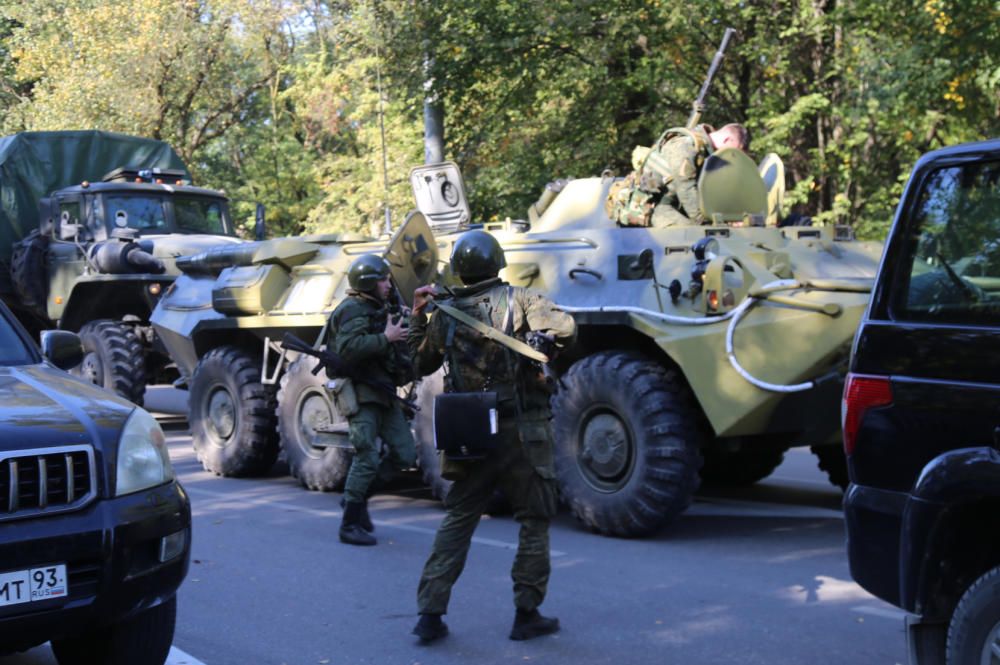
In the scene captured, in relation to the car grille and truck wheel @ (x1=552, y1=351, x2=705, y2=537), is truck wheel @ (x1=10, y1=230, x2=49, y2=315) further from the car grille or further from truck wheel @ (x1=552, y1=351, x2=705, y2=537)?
the car grille

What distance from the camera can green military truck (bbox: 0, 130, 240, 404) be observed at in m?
14.0

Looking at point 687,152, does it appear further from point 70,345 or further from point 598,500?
point 70,345

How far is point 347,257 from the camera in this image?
1034 cm

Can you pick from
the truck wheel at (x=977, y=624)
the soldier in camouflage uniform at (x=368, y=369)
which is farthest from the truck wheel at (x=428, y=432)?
the truck wheel at (x=977, y=624)

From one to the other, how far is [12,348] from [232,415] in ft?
17.8

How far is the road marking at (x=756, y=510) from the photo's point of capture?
8664 millimetres

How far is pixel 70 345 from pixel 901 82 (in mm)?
10491

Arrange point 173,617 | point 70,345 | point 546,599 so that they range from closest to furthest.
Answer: point 173,617 < point 70,345 < point 546,599

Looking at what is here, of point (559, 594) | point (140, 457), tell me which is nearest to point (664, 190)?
point (559, 594)

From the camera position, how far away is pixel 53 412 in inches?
176

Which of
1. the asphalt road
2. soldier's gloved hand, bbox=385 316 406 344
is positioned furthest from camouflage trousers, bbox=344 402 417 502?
soldier's gloved hand, bbox=385 316 406 344

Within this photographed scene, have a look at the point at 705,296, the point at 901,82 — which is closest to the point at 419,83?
the point at 901,82

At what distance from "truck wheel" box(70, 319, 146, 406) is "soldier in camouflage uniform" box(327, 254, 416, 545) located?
6150mm

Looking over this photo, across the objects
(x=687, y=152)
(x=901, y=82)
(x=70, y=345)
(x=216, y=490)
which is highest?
(x=901, y=82)
